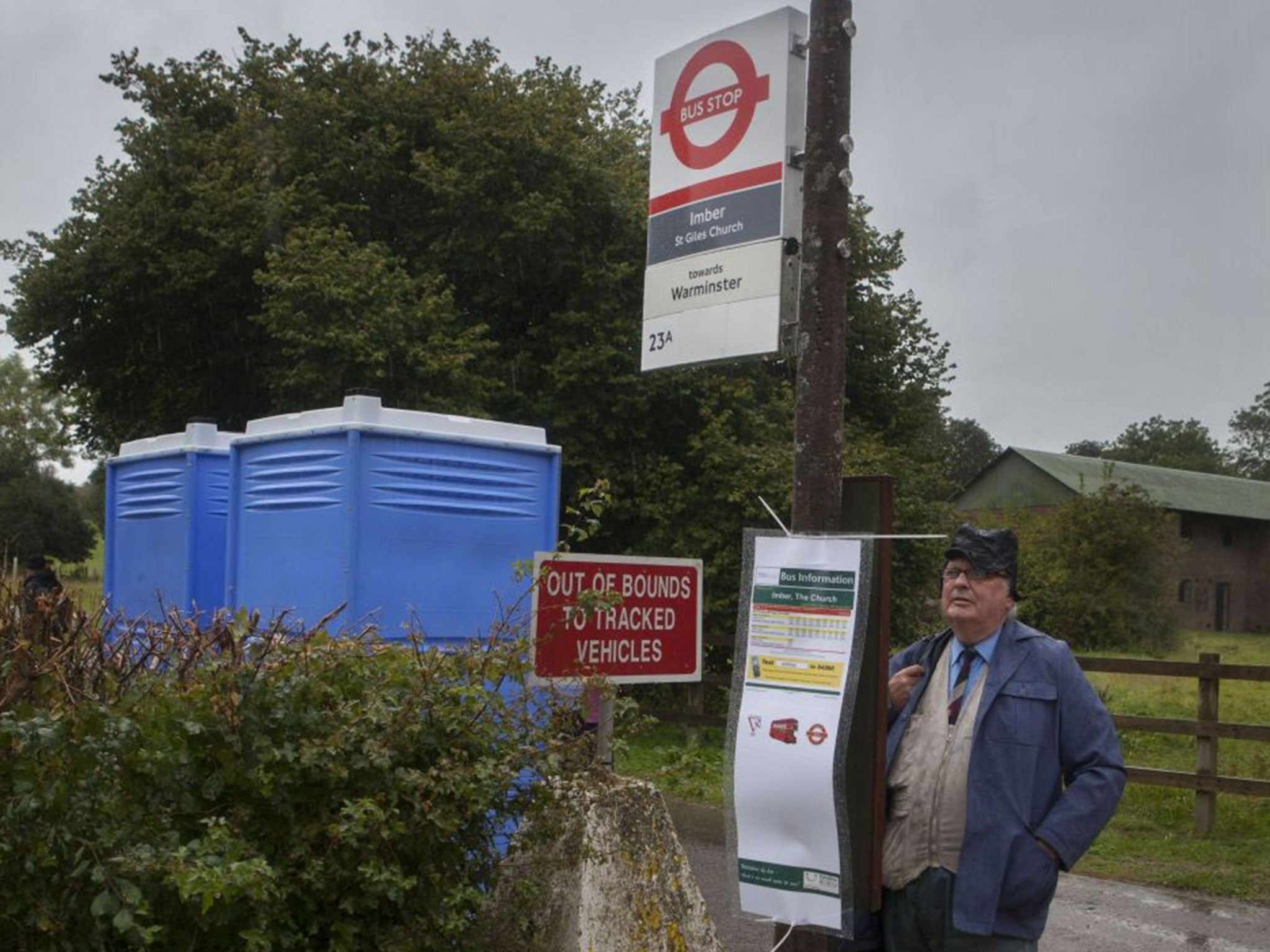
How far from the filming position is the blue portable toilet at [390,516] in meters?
8.07

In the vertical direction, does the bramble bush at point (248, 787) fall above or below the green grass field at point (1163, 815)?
above

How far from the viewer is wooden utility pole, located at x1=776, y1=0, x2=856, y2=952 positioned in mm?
4551

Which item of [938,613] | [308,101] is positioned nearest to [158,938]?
[938,613]

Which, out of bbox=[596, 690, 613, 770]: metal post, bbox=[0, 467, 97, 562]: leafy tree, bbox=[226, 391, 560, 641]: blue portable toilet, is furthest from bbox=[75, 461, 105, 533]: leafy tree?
bbox=[596, 690, 613, 770]: metal post

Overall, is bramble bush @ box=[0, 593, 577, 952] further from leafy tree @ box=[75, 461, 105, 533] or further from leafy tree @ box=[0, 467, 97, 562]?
leafy tree @ box=[75, 461, 105, 533]

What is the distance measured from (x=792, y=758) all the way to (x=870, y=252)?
21.5 metres

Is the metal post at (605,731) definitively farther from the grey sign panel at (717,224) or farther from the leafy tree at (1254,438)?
the leafy tree at (1254,438)

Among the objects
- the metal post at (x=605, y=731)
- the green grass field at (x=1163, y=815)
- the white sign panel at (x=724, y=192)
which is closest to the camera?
the white sign panel at (x=724, y=192)

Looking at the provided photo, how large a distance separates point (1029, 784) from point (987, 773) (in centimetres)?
11

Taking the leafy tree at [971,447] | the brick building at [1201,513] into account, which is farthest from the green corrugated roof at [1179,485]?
the leafy tree at [971,447]

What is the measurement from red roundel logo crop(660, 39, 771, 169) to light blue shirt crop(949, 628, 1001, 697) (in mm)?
1944

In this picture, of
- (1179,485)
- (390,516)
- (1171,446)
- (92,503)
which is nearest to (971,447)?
(1171,446)

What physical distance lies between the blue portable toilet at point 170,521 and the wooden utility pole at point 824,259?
6.04m

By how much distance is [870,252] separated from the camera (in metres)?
24.7
